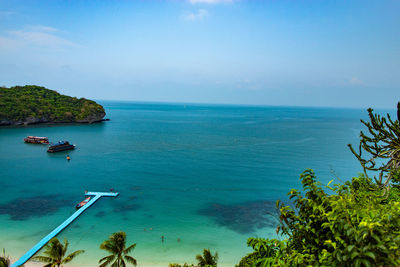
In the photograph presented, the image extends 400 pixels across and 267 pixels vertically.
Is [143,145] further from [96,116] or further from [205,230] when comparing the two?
[96,116]

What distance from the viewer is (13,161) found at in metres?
61.7

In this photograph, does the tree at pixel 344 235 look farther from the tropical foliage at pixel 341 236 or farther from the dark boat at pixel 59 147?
the dark boat at pixel 59 147

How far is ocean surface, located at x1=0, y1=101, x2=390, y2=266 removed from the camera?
96.9 feet

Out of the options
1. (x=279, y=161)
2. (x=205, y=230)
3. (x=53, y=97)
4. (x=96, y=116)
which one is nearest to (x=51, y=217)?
(x=205, y=230)

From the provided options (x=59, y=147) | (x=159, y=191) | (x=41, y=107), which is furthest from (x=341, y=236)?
(x=41, y=107)

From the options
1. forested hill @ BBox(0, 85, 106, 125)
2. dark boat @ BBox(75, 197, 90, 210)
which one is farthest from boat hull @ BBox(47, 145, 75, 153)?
forested hill @ BBox(0, 85, 106, 125)

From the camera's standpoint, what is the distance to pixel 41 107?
128375mm

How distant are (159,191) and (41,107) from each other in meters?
120

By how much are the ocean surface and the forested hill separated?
44634 mm

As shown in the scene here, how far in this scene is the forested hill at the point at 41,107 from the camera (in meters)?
118

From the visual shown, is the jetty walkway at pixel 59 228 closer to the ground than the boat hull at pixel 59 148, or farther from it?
closer to the ground

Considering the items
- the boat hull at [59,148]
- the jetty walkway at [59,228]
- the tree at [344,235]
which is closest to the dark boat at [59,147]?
the boat hull at [59,148]

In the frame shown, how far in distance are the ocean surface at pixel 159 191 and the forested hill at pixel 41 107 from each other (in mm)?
44634

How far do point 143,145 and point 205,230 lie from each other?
54003 millimetres
